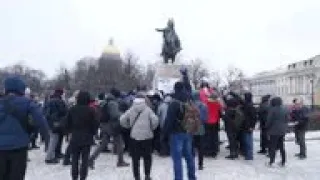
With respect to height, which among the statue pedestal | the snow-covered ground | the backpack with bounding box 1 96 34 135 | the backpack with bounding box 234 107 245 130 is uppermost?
the statue pedestal

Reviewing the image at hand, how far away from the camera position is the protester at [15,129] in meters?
6.44

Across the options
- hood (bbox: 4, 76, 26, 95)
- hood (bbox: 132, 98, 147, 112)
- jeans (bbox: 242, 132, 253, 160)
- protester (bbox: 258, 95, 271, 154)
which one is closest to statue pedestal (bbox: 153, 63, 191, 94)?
protester (bbox: 258, 95, 271, 154)

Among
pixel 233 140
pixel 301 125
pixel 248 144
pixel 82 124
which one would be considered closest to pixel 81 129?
pixel 82 124

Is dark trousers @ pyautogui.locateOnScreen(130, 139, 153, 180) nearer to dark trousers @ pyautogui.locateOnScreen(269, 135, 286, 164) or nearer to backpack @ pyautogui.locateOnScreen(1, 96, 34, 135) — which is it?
backpack @ pyautogui.locateOnScreen(1, 96, 34, 135)

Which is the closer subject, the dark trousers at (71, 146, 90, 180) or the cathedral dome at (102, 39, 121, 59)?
the dark trousers at (71, 146, 90, 180)

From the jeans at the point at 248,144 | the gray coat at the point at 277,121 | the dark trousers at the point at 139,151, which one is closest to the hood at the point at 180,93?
the dark trousers at the point at 139,151

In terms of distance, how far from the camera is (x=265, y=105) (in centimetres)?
1514

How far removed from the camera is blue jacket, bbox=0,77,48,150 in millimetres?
6484

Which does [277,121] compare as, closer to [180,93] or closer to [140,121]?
[180,93]

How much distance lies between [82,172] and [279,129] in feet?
17.4

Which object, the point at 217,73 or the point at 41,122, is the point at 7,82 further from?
the point at 217,73

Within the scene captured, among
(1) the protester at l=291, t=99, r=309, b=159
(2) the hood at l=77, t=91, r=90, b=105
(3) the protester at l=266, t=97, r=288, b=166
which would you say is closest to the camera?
(2) the hood at l=77, t=91, r=90, b=105

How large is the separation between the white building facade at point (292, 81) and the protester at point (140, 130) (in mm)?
84388

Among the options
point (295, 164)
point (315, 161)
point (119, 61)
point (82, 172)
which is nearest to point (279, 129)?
point (295, 164)
